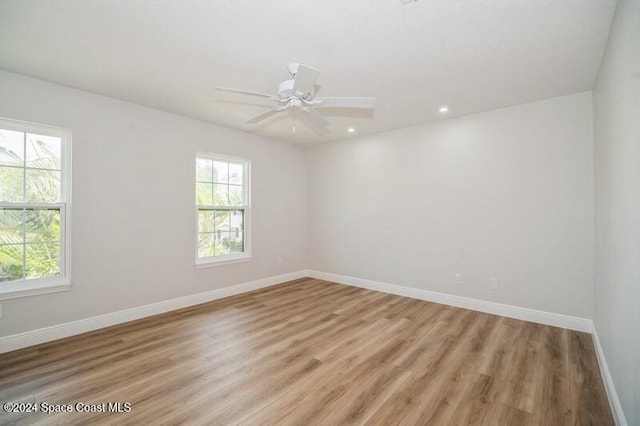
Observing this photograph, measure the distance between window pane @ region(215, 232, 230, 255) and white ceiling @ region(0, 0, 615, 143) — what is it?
82.6 inches

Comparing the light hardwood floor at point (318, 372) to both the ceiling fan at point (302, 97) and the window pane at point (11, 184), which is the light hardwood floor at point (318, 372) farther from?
the ceiling fan at point (302, 97)

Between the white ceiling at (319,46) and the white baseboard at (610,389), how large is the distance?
255 cm

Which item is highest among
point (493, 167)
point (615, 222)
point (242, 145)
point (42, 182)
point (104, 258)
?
point (242, 145)

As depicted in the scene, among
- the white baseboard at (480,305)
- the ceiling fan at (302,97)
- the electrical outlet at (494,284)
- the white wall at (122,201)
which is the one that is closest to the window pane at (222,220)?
the white wall at (122,201)

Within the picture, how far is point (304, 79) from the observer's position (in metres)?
2.24

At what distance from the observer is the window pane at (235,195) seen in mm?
Result: 4742

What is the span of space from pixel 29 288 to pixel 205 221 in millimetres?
2018

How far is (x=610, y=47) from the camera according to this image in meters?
2.12

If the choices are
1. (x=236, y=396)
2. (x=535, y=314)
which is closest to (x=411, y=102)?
(x=535, y=314)

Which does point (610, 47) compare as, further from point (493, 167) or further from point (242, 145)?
point (242, 145)

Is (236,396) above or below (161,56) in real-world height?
below

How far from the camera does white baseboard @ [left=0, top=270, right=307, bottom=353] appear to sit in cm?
276

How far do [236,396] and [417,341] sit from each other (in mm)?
1835

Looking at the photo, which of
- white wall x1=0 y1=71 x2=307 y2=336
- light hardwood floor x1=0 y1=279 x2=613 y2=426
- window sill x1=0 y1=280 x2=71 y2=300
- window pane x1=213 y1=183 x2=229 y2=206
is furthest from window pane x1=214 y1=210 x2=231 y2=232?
window sill x1=0 y1=280 x2=71 y2=300
